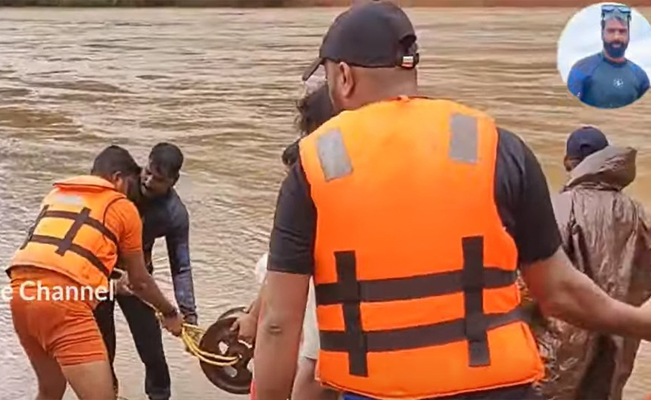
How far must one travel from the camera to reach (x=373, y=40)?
8.86 feet

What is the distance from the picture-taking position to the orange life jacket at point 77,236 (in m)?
4.80

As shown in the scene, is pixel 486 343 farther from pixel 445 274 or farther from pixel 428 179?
pixel 428 179

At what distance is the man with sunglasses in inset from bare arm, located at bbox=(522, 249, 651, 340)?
239 cm

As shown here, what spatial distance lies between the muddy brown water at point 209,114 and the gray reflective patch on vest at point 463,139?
385 centimetres

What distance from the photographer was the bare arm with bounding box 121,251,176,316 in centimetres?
511

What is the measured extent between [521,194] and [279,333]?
579 millimetres

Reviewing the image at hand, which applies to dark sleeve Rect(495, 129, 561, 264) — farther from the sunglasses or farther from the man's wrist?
the man's wrist

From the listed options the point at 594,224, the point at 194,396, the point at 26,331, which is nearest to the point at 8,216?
the point at 194,396

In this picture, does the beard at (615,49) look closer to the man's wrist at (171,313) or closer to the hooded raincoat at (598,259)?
the hooded raincoat at (598,259)

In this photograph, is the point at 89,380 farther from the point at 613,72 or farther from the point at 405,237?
the point at 405,237

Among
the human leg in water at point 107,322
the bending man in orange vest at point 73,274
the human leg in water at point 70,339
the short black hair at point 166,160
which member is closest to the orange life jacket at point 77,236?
the bending man in orange vest at point 73,274

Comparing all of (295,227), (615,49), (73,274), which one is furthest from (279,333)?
(615,49)

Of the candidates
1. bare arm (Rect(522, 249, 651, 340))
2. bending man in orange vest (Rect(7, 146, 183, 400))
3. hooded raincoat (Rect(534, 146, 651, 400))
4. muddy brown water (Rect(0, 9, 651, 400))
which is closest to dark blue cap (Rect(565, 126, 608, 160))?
hooded raincoat (Rect(534, 146, 651, 400))

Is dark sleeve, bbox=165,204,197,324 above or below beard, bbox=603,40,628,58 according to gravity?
below
